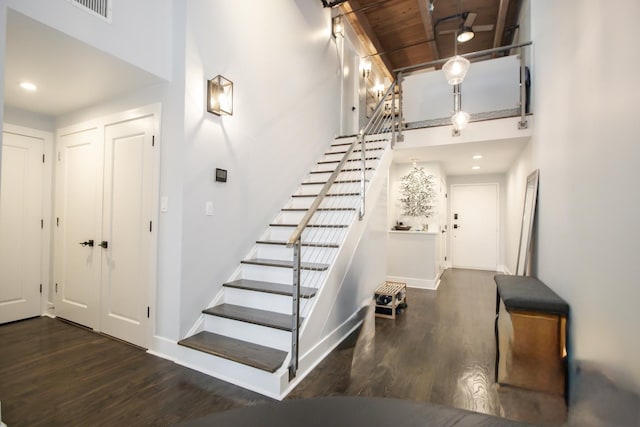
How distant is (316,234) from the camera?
343 centimetres

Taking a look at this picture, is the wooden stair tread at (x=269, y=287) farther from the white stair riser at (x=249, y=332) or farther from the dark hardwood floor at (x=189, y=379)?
the dark hardwood floor at (x=189, y=379)

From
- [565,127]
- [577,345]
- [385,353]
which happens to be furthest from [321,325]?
[565,127]

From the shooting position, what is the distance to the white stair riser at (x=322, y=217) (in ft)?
11.3

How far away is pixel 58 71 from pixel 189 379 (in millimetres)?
2707

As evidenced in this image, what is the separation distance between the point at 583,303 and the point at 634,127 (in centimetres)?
117

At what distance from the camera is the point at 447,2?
223 inches

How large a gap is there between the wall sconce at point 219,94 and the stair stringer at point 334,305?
1723 mm

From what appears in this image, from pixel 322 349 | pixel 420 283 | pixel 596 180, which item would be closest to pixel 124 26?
pixel 322 349

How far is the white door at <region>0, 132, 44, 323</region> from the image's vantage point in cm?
329

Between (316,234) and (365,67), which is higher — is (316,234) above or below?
below

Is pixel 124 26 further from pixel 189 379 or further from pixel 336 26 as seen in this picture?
pixel 336 26

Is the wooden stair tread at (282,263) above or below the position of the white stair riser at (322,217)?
below

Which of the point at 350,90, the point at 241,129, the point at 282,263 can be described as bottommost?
the point at 282,263

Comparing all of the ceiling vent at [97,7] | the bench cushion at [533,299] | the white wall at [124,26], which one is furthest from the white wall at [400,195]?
the ceiling vent at [97,7]
